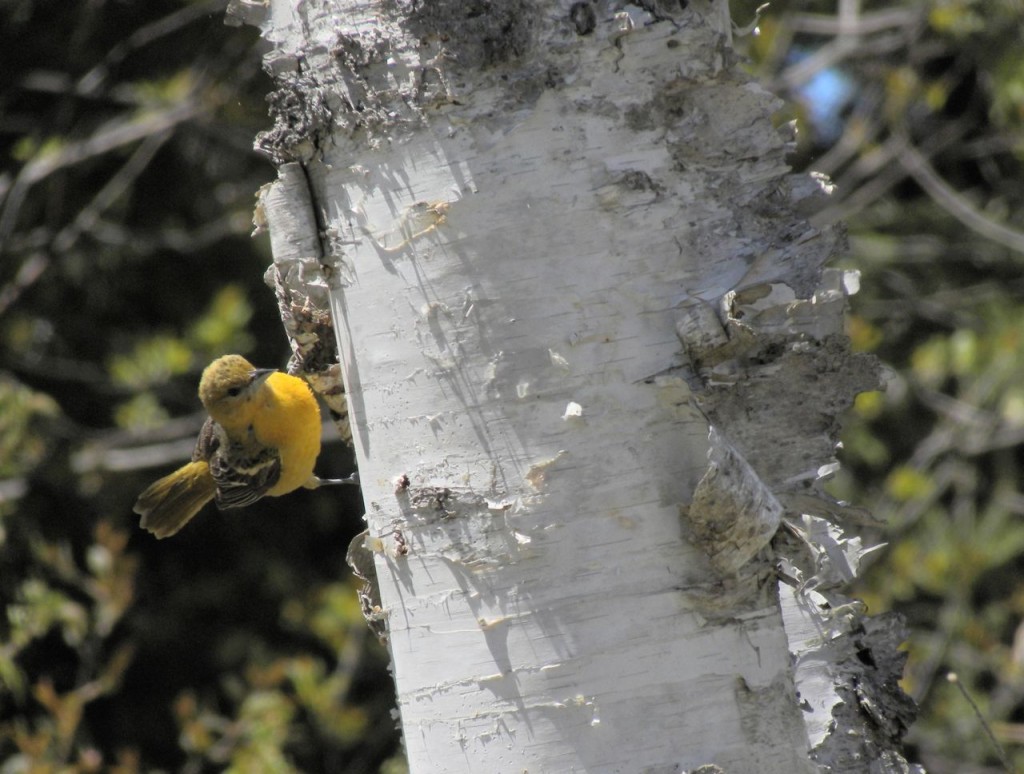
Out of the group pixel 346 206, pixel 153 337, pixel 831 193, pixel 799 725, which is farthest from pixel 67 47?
pixel 799 725

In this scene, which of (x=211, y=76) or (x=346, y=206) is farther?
(x=211, y=76)

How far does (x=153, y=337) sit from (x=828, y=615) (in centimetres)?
479

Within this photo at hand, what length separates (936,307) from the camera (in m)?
6.12

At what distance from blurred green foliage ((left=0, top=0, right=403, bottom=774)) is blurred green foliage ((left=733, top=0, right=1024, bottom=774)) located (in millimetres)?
2744

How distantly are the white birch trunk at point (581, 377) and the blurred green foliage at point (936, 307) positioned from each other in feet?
11.9

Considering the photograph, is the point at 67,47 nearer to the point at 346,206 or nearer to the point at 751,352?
the point at 346,206

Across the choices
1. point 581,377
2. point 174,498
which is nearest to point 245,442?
point 174,498

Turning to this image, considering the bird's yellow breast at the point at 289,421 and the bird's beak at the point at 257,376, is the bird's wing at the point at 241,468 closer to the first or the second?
the bird's yellow breast at the point at 289,421

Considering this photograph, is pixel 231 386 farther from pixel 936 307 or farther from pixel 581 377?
pixel 936 307

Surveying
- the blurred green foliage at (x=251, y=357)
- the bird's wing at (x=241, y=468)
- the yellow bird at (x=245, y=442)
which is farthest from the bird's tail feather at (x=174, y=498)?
the blurred green foliage at (x=251, y=357)

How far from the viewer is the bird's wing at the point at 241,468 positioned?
13.2 ft

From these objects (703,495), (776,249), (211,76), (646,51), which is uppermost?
(646,51)

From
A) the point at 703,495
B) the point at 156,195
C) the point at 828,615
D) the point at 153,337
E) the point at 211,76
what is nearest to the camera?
the point at 703,495

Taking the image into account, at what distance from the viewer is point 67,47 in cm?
570
